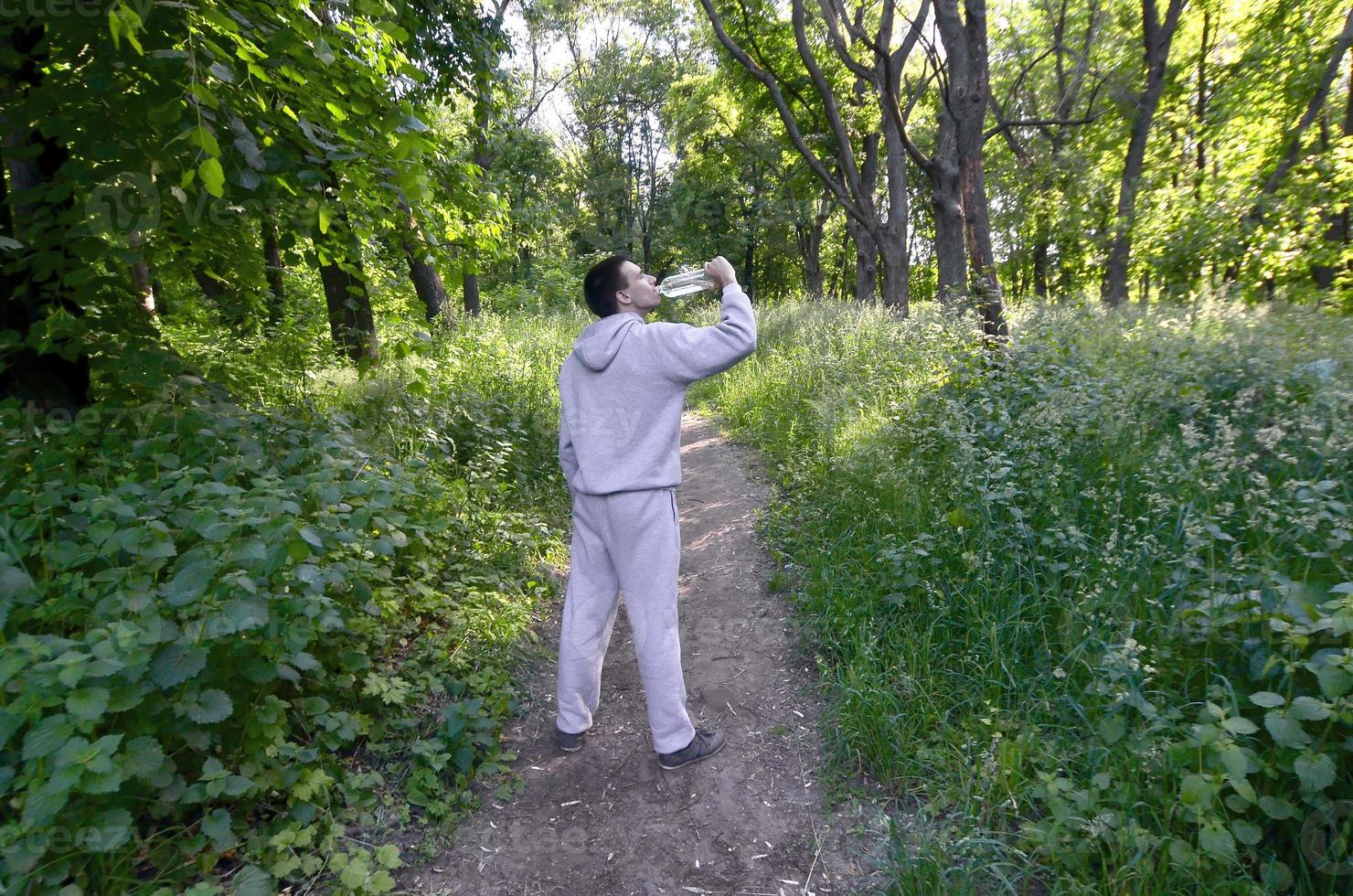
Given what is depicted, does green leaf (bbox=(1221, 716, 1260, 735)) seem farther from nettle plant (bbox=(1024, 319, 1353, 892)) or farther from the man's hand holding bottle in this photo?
the man's hand holding bottle

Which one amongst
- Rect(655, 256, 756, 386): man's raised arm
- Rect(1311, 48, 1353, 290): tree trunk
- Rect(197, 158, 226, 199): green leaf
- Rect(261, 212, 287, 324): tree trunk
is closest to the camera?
Rect(197, 158, 226, 199): green leaf

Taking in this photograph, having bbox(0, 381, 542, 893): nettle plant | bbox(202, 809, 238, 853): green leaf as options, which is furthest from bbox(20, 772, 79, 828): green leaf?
bbox(202, 809, 238, 853): green leaf

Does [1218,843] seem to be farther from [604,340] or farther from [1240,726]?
[604,340]

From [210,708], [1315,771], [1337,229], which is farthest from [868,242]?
[210,708]

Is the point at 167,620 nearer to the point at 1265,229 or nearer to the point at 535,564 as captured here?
the point at 535,564

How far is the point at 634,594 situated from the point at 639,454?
0.60 m

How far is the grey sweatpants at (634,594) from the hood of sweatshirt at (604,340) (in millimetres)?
574

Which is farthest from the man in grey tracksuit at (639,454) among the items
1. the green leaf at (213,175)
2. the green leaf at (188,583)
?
the green leaf at (188,583)

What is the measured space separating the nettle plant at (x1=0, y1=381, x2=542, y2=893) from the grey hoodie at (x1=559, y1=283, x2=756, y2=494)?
96 centimetres

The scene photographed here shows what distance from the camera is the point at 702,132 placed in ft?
81.4

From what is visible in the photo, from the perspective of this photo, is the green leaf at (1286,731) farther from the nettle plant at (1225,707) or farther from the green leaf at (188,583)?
the green leaf at (188,583)

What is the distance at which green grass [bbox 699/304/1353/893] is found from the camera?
1.95 meters

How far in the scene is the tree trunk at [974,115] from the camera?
627cm

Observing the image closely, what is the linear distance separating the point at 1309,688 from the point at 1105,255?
1943 centimetres
